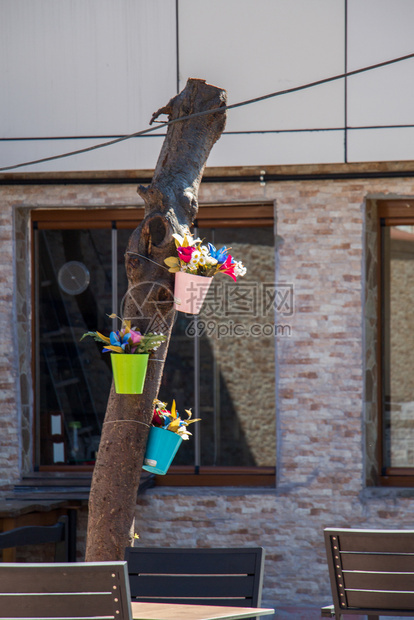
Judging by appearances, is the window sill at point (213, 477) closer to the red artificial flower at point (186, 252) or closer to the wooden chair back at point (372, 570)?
the wooden chair back at point (372, 570)

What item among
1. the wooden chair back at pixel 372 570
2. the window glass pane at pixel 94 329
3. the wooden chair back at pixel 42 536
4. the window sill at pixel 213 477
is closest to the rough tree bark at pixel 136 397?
the wooden chair back at pixel 372 570

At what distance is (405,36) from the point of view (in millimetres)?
7242

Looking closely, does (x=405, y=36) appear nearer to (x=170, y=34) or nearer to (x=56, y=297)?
(x=170, y=34)

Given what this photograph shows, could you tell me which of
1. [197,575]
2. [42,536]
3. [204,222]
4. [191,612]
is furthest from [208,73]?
[191,612]

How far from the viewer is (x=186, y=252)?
14.0 feet

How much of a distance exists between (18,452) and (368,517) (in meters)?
3.24

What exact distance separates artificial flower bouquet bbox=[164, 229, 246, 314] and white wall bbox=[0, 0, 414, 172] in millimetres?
3148

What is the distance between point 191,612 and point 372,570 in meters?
0.96

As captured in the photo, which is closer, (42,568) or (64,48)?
(42,568)

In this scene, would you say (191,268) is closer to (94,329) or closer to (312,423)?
(312,423)

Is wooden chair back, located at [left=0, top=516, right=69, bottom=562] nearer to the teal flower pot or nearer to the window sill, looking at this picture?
the window sill

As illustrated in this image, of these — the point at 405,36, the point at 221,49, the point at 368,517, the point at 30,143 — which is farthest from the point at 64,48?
the point at 368,517

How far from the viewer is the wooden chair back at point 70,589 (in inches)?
135

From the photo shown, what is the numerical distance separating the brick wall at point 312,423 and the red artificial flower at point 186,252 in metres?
3.32
